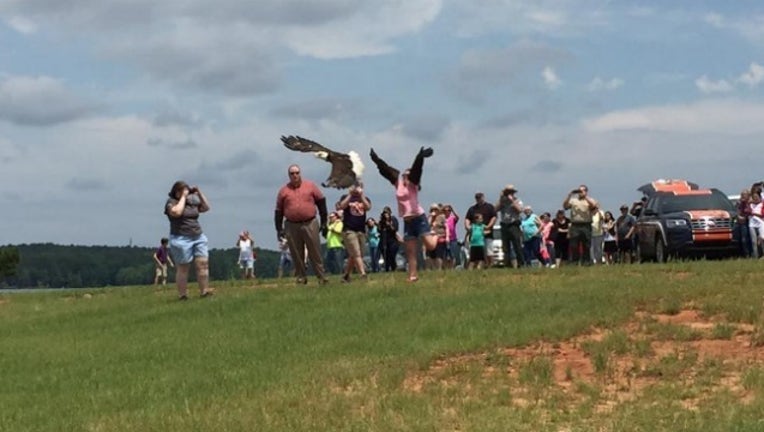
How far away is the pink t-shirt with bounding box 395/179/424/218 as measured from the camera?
18.1m

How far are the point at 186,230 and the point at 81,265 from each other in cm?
6034

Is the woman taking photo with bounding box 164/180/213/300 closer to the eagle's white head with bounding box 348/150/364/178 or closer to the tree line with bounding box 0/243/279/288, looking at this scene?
the eagle's white head with bounding box 348/150/364/178

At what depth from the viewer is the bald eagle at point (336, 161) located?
1878 cm

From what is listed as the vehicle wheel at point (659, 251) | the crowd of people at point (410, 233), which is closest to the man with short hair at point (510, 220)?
the crowd of people at point (410, 233)

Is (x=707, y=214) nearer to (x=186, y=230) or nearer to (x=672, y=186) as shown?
(x=672, y=186)

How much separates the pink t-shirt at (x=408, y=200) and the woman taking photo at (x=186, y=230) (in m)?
3.02

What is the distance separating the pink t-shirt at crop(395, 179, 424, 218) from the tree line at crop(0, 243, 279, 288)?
1696cm

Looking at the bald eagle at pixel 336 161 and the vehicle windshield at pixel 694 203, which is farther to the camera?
the vehicle windshield at pixel 694 203

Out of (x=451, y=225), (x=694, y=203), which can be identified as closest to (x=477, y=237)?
(x=451, y=225)

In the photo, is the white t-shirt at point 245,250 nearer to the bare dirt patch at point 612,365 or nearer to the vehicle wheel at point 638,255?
the vehicle wheel at point 638,255

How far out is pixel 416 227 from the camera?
1820cm

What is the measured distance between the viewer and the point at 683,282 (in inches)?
602

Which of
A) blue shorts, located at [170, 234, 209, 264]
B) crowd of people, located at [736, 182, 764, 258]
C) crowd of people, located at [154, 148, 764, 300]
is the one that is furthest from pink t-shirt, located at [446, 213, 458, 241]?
blue shorts, located at [170, 234, 209, 264]

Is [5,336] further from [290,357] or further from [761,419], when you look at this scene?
[761,419]
